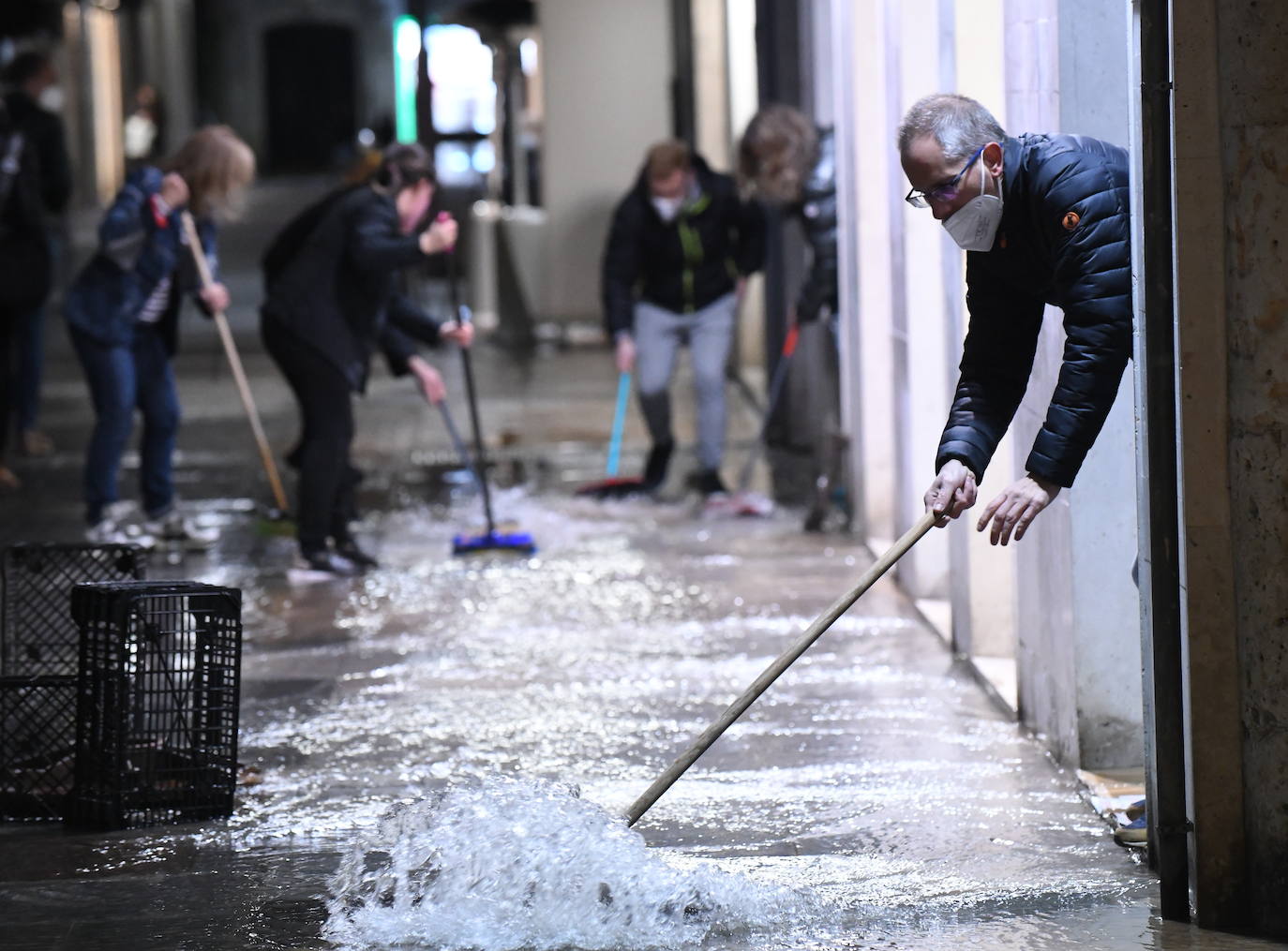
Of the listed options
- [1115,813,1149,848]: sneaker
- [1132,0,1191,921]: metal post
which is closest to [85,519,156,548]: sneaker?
[1115,813,1149,848]: sneaker

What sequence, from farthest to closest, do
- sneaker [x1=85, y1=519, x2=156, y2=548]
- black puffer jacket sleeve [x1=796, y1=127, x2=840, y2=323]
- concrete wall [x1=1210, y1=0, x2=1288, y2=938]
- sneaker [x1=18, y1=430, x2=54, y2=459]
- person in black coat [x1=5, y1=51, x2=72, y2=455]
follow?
sneaker [x1=18, y1=430, x2=54, y2=459]
person in black coat [x1=5, y1=51, x2=72, y2=455]
black puffer jacket sleeve [x1=796, y1=127, x2=840, y2=323]
sneaker [x1=85, y1=519, x2=156, y2=548]
concrete wall [x1=1210, y1=0, x2=1288, y2=938]

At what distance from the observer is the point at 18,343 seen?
37.3 feet

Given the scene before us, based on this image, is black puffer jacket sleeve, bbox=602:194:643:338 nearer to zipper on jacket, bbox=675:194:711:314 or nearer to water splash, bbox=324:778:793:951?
zipper on jacket, bbox=675:194:711:314

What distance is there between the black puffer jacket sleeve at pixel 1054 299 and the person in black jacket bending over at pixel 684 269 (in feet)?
18.2

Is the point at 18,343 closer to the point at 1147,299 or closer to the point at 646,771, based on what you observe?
the point at 646,771

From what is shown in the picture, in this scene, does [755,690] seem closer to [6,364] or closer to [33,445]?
[6,364]

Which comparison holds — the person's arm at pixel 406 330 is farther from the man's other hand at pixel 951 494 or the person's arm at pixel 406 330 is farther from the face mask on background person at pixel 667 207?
the man's other hand at pixel 951 494

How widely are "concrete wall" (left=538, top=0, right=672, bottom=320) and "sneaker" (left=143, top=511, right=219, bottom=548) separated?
1010 cm

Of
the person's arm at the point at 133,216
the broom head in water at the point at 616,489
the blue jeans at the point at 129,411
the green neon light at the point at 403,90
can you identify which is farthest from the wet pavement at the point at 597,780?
the green neon light at the point at 403,90

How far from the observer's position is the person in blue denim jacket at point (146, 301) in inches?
332

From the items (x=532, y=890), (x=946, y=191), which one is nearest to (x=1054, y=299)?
(x=946, y=191)

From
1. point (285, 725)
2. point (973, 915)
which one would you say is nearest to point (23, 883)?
point (285, 725)

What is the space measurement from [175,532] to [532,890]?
17.6ft

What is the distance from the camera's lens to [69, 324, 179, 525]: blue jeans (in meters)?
8.71
